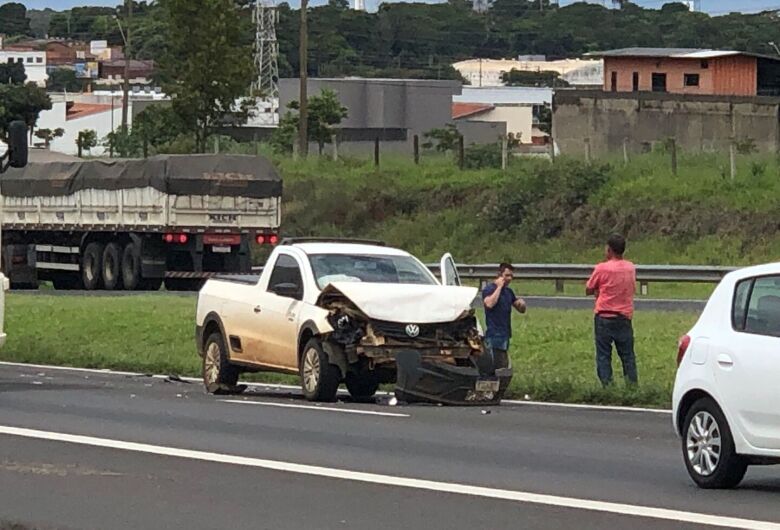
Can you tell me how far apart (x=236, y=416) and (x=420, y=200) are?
3511cm

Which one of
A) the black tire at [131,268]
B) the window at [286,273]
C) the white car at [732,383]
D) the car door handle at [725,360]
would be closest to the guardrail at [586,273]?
the black tire at [131,268]

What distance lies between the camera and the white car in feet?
36.5

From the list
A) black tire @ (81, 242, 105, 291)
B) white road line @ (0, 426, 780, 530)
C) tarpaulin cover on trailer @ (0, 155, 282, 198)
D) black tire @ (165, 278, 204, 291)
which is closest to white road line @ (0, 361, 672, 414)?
white road line @ (0, 426, 780, 530)

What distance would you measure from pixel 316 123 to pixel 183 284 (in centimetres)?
3304

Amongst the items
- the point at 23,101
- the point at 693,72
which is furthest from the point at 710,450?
the point at 23,101

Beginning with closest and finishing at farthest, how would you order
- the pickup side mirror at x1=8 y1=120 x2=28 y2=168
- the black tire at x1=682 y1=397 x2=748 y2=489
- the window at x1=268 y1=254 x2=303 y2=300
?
1. the black tire at x1=682 y1=397 x2=748 y2=489
2. the pickup side mirror at x1=8 y1=120 x2=28 y2=168
3. the window at x1=268 y1=254 x2=303 y2=300

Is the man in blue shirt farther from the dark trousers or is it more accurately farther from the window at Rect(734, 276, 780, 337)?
the window at Rect(734, 276, 780, 337)

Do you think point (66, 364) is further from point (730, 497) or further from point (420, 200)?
point (420, 200)

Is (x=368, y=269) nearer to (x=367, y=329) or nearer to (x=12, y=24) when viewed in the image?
(x=367, y=329)

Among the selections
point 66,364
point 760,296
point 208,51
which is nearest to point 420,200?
point 208,51

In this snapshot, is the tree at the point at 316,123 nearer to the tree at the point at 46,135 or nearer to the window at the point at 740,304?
the tree at the point at 46,135

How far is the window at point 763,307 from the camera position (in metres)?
11.3

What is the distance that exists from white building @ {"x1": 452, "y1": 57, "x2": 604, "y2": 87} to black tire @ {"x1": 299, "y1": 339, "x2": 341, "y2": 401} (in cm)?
12490

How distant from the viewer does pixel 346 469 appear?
40.5ft
